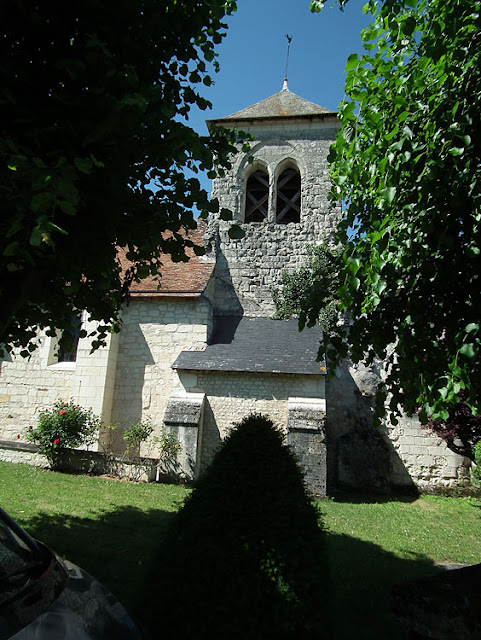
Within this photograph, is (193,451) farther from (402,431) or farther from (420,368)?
(420,368)

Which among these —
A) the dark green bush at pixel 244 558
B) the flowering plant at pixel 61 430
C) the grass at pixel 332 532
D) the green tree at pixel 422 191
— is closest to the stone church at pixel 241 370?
the flowering plant at pixel 61 430

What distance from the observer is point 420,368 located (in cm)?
328

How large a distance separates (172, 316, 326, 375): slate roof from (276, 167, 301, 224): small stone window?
3990 mm

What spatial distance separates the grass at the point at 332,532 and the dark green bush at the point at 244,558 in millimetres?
250

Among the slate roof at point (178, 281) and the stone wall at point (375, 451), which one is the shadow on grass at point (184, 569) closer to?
the stone wall at point (375, 451)

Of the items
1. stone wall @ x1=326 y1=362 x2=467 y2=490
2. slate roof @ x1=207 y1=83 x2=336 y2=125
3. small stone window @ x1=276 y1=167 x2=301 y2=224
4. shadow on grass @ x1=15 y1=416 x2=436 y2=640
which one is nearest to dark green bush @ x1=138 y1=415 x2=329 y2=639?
shadow on grass @ x1=15 y1=416 x2=436 y2=640

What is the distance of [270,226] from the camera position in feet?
44.7

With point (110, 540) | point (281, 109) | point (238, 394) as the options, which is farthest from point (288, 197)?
point (110, 540)

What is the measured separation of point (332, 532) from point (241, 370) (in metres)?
4.26

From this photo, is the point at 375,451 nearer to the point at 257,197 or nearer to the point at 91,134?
the point at 257,197

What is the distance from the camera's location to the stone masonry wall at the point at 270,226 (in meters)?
13.2

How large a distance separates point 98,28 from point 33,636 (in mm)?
3591

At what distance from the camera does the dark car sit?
1761 mm

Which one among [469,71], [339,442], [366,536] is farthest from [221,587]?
[339,442]
